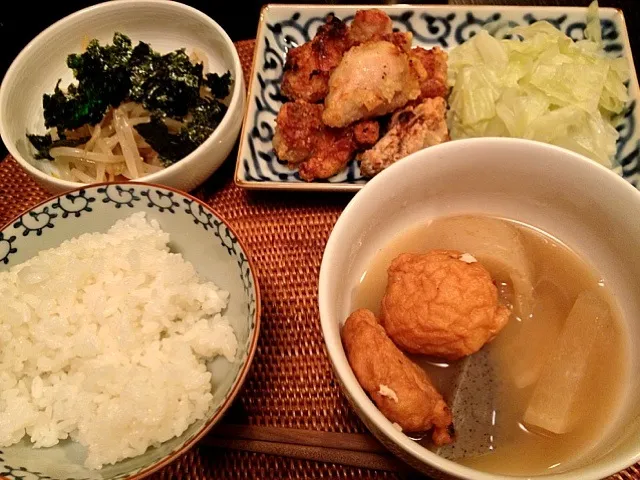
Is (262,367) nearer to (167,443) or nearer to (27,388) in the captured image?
(167,443)

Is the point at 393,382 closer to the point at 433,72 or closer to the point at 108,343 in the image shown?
the point at 108,343

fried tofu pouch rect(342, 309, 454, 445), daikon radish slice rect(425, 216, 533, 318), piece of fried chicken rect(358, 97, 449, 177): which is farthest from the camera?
piece of fried chicken rect(358, 97, 449, 177)

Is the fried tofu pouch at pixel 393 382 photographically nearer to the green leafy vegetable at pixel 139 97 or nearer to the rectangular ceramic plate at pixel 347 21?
the rectangular ceramic plate at pixel 347 21

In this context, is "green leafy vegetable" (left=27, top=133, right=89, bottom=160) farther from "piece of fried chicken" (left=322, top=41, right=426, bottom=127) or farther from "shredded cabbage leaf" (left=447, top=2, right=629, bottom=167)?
"shredded cabbage leaf" (left=447, top=2, right=629, bottom=167)

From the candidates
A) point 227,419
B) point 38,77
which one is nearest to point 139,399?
point 227,419

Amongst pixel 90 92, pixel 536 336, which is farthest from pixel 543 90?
pixel 90 92

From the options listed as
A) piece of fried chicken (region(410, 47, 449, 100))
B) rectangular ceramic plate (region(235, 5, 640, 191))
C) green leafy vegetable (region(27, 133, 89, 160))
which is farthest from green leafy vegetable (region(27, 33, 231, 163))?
piece of fried chicken (region(410, 47, 449, 100))

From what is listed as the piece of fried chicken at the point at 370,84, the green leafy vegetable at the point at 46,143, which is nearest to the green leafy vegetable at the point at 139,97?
the green leafy vegetable at the point at 46,143
